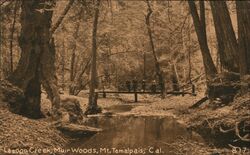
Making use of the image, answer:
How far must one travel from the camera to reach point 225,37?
16234 millimetres

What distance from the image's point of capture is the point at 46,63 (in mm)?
14359

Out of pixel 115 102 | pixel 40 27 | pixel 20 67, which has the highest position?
pixel 40 27

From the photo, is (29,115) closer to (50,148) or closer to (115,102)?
(50,148)

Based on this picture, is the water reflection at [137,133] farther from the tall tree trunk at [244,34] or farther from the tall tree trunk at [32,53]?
the tall tree trunk at [244,34]

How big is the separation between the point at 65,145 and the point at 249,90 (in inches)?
200

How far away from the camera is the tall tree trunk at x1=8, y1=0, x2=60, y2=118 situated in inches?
542

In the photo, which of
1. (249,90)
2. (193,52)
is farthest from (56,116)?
(193,52)

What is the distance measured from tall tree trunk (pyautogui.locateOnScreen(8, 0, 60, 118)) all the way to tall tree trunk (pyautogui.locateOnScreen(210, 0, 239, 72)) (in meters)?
6.46

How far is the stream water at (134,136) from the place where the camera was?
10.6m

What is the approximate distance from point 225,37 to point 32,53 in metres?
7.22

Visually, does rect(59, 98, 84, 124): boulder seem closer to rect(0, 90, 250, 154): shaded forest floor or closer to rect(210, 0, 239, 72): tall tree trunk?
rect(0, 90, 250, 154): shaded forest floor

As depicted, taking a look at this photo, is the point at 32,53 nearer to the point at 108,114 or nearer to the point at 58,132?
the point at 58,132

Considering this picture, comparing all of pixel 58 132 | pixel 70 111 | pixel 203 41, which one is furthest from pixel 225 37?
pixel 58 132

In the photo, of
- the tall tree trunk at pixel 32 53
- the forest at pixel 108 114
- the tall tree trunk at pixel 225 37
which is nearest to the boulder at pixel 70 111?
the forest at pixel 108 114
